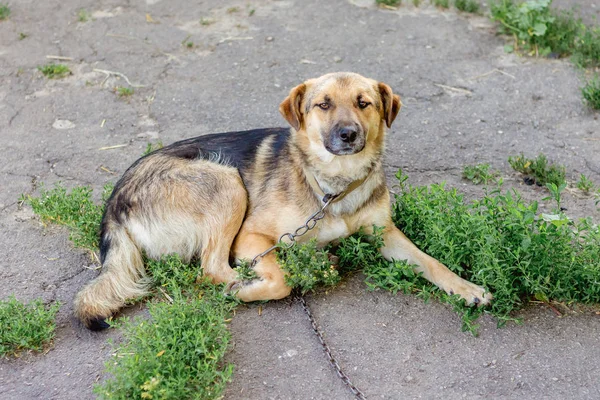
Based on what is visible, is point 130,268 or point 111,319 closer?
point 111,319

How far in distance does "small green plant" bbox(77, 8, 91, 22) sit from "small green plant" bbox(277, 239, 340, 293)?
506 centimetres

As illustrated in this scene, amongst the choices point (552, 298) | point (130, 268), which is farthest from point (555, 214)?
point (130, 268)

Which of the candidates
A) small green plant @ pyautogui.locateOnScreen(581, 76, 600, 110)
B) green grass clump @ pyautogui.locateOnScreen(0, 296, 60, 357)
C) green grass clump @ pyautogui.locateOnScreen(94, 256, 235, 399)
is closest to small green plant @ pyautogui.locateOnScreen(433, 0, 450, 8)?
small green plant @ pyautogui.locateOnScreen(581, 76, 600, 110)

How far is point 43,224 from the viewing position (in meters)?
5.47

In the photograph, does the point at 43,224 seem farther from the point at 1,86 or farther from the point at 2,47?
the point at 2,47

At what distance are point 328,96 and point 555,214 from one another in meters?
1.59

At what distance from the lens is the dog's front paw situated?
451cm

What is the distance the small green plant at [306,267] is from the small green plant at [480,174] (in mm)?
1803

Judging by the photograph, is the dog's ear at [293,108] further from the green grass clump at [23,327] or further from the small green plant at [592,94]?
the small green plant at [592,94]

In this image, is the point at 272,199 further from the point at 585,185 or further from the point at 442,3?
the point at 442,3

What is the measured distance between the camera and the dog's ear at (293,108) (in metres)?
4.85

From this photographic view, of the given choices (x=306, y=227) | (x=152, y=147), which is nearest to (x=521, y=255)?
(x=306, y=227)

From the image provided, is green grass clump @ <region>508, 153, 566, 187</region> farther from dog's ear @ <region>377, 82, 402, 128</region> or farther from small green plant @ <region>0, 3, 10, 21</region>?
small green plant @ <region>0, 3, 10, 21</region>

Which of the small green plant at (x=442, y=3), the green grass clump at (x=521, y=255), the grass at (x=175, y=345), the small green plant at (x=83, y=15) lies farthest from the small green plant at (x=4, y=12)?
the green grass clump at (x=521, y=255)
